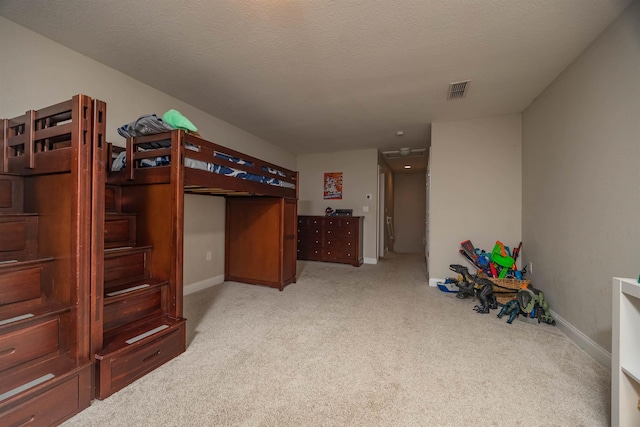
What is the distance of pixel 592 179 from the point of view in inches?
74.1

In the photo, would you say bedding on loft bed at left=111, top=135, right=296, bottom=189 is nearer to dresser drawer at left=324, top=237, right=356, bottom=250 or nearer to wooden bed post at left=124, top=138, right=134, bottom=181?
wooden bed post at left=124, top=138, right=134, bottom=181

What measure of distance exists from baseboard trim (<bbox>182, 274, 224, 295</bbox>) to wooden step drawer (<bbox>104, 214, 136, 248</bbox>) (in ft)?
4.42

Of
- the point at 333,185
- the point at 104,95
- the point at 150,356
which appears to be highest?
the point at 104,95

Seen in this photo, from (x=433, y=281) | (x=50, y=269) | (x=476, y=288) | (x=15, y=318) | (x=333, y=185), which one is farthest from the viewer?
(x=333, y=185)

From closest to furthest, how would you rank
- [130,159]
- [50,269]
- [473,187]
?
[50,269] < [130,159] < [473,187]

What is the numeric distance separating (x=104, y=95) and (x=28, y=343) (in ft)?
6.92

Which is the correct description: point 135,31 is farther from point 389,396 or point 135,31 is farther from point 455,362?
point 455,362

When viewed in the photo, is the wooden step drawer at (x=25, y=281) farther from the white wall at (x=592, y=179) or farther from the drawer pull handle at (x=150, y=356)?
the white wall at (x=592, y=179)

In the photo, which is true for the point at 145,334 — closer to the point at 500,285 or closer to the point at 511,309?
the point at 511,309

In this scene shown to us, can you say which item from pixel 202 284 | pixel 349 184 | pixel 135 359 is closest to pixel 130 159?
pixel 135 359

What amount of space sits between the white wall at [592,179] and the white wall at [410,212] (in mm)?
4740

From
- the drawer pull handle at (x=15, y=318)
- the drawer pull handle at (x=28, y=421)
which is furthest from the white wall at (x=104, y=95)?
the drawer pull handle at (x=28, y=421)

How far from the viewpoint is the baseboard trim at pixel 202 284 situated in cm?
308

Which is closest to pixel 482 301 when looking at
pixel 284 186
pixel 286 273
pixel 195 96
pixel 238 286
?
pixel 286 273
